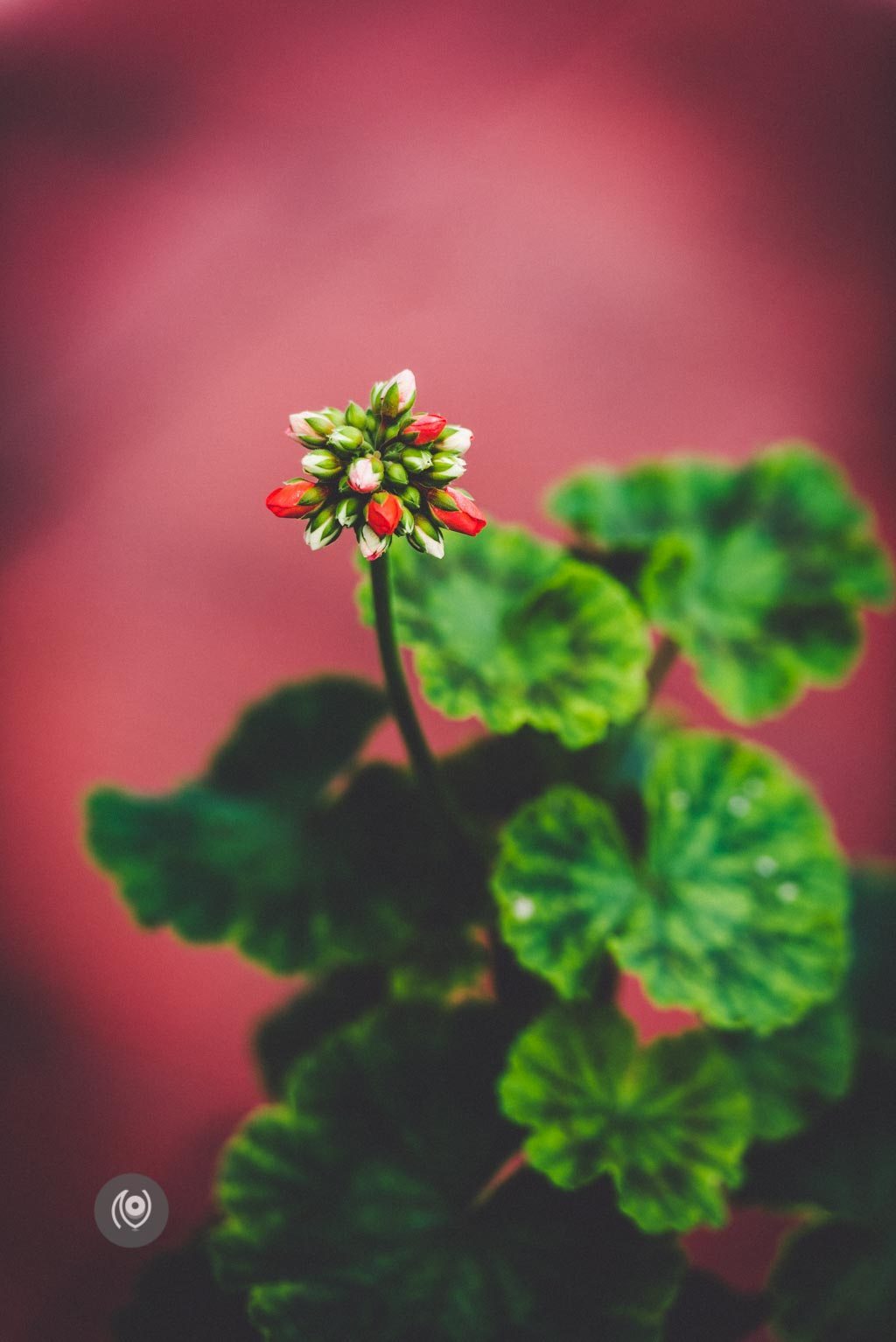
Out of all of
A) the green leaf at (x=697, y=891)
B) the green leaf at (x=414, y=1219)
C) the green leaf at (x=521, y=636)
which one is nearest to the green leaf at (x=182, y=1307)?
the green leaf at (x=414, y=1219)

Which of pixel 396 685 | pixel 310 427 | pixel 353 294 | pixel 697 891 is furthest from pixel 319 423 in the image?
pixel 353 294

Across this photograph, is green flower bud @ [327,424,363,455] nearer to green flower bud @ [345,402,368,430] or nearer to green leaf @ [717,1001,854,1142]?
green flower bud @ [345,402,368,430]

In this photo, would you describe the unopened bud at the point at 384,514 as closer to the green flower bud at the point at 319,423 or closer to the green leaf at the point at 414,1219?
the green flower bud at the point at 319,423

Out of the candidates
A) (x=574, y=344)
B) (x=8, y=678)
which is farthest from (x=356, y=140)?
(x=8, y=678)

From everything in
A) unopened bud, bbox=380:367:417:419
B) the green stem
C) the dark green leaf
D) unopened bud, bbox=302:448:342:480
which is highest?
unopened bud, bbox=380:367:417:419

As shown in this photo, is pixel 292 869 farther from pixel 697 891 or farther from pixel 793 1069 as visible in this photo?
pixel 793 1069

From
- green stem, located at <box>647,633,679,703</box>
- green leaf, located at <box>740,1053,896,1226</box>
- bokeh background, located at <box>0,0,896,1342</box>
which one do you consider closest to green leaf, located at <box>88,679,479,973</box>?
green stem, located at <box>647,633,679,703</box>

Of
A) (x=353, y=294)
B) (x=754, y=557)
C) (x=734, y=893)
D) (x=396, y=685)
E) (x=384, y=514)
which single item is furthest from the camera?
(x=353, y=294)

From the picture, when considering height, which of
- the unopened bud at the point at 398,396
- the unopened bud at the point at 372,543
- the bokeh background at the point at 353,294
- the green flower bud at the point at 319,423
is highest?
the bokeh background at the point at 353,294
